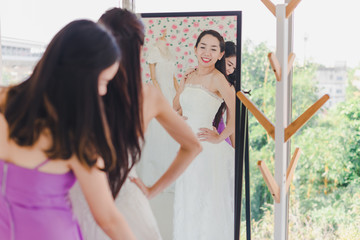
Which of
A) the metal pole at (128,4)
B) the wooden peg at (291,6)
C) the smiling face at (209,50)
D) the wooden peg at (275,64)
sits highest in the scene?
the metal pole at (128,4)

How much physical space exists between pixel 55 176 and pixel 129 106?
43cm

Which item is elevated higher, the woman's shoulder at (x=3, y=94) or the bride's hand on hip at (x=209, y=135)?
the woman's shoulder at (x=3, y=94)

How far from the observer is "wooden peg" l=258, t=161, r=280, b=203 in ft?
7.11

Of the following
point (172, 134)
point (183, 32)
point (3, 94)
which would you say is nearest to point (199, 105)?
point (183, 32)

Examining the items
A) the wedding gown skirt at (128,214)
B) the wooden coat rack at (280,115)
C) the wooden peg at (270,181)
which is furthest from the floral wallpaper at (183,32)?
the wedding gown skirt at (128,214)

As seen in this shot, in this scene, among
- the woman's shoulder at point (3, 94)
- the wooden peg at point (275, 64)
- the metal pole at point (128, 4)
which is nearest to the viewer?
the woman's shoulder at point (3, 94)

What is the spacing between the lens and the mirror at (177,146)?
296cm

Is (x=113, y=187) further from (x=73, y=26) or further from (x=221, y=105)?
(x=221, y=105)

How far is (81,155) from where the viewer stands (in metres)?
1.45

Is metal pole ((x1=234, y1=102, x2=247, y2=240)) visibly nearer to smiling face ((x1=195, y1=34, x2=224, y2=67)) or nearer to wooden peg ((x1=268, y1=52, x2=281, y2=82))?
smiling face ((x1=195, y1=34, x2=224, y2=67))

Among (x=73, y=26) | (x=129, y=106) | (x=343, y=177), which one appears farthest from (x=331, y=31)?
(x=73, y=26)

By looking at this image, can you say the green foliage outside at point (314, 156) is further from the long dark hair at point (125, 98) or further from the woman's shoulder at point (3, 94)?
the woman's shoulder at point (3, 94)

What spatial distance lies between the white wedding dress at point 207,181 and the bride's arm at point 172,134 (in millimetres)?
768

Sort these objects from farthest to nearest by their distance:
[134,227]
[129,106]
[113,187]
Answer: [134,227]
[113,187]
[129,106]
